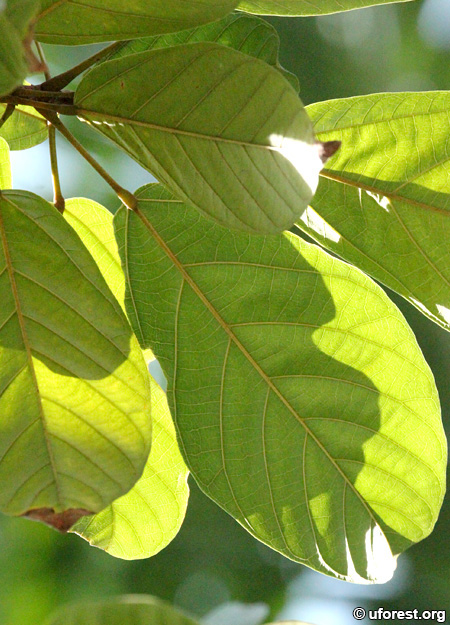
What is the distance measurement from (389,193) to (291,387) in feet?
0.92

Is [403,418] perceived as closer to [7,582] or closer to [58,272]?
[58,272]

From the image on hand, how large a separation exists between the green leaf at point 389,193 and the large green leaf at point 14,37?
0.46 metres

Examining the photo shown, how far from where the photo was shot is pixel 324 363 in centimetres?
87

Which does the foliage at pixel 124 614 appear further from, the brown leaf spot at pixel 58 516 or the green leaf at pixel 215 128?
the green leaf at pixel 215 128

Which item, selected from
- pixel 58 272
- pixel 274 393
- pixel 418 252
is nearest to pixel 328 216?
pixel 418 252

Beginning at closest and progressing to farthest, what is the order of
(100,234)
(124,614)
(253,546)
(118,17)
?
(124,614)
(118,17)
(100,234)
(253,546)

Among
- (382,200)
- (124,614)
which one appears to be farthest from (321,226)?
(124,614)

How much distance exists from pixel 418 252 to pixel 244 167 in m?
0.38

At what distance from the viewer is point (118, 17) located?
2.10 feet

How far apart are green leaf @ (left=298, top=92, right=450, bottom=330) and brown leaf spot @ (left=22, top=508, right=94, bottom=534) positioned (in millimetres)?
449

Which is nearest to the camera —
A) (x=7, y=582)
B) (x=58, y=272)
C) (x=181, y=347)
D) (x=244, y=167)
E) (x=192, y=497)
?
(x=244, y=167)

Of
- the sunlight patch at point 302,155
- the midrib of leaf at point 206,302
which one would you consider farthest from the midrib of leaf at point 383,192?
the sunlight patch at point 302,155

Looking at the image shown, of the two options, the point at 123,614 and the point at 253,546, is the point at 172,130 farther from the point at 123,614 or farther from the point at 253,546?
the point at 253,546

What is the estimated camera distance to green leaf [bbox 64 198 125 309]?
2.97ft
